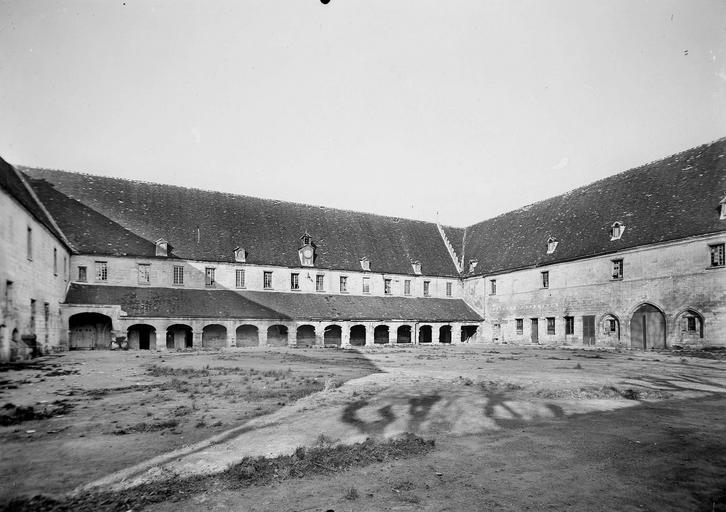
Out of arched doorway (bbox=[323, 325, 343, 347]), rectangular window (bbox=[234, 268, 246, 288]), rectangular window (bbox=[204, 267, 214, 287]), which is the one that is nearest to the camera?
rectangular window (bbox=[204, 267, 214, 287])

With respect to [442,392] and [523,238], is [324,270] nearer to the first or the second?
[523,238]

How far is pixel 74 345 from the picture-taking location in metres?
27.2

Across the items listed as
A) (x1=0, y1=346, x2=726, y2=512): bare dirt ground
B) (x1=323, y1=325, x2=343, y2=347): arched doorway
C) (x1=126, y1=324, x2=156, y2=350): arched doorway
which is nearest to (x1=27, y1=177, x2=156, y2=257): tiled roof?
(x1=126, y1=324, x2=156, y2=350): arched doorway

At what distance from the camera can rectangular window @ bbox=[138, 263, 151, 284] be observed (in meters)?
29.4

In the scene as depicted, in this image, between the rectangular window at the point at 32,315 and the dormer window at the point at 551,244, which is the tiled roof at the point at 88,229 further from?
the dormer window at the point at 551,244

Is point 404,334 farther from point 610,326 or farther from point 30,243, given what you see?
point 30,243

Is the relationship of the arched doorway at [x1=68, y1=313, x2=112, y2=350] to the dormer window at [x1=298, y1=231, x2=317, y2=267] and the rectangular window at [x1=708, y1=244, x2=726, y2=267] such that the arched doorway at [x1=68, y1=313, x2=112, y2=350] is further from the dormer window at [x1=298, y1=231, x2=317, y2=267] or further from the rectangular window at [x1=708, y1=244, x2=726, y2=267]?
the rectangular window at [x1=708, y1=244, x2=726, y2=267]

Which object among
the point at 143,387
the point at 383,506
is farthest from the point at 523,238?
the point at 383,506

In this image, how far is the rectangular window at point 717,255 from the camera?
23.3 meters

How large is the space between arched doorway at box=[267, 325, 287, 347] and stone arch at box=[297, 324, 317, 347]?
49.9 inches

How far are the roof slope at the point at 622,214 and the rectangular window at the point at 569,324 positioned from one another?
4.13 meters

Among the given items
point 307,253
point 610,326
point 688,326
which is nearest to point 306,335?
point 307,253

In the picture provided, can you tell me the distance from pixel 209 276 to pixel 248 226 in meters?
5.38

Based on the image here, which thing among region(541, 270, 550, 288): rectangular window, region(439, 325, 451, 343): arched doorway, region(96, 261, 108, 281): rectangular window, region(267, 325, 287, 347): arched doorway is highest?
region(96, 261, 108, 281): rectangular window
